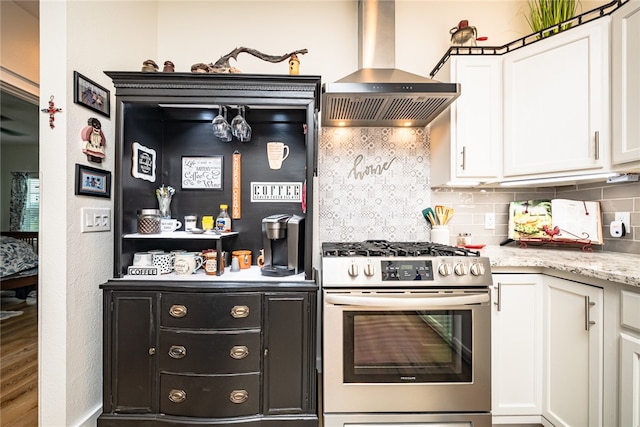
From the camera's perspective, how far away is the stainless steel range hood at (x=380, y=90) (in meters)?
1.61

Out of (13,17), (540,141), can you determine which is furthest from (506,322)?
(13,17)

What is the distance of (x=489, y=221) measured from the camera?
2203 millimetres

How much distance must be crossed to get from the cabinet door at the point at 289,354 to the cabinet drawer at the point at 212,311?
0.29 ft

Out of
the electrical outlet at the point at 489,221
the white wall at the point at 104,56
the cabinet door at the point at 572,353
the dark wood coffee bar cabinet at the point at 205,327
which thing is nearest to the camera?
the cabinet door at the point at 572,353

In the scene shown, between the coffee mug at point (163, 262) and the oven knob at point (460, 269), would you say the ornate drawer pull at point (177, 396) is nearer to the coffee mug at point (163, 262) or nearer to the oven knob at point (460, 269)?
the coffee mug at point (163, 262)

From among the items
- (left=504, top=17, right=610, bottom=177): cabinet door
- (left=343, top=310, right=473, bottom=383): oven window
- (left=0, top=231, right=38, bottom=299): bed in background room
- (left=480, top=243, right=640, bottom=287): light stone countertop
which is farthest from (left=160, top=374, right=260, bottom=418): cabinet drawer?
(left=0, top=231, right=38, bottom=299): bed in background room

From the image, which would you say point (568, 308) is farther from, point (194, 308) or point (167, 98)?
point (167, 98)

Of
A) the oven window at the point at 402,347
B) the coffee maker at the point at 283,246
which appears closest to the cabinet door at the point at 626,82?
the oven window at the point at 402,347

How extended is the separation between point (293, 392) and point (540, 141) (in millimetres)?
2091

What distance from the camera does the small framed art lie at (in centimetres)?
142

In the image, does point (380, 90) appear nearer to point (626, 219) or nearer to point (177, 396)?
point (626, 219)

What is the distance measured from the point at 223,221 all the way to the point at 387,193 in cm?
125

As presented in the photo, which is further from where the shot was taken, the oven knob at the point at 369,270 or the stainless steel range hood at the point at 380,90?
the stainless steel range hood at the point at 380,90

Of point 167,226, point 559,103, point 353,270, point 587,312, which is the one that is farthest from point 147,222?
point 559,103
